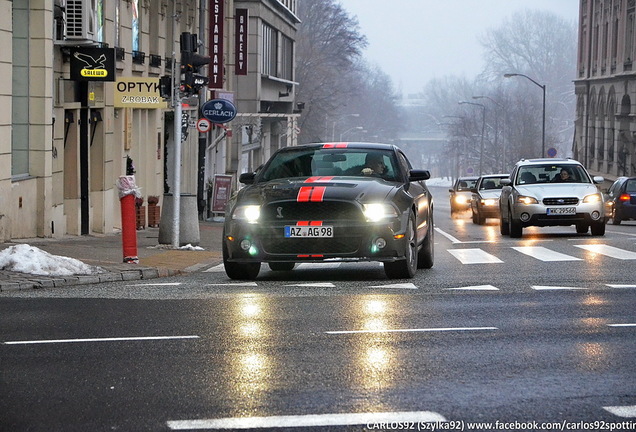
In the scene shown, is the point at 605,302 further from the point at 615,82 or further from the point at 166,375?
the point at 615,82

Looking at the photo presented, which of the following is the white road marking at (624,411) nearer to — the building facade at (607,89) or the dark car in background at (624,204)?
the dark car in background at (624,204)

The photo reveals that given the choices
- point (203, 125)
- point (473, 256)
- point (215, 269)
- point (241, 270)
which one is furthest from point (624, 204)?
point (241, 270)

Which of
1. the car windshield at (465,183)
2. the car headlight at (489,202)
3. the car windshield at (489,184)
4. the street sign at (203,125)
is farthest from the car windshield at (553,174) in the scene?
the car windshield at (465,183)

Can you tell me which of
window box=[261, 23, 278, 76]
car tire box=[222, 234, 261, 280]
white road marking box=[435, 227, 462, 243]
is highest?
window box=[261, 23, 278, 76]

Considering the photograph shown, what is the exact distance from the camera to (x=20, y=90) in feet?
76.2

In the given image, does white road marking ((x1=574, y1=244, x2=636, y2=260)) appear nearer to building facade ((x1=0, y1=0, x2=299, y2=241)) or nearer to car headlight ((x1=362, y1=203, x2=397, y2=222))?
car headlight ((x1=362, y1=203, x2=397, y2=222))

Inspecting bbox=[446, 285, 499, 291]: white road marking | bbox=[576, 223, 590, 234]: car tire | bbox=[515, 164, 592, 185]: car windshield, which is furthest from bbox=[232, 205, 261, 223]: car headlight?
bbox=[576, 223, 590, 234]: car tire

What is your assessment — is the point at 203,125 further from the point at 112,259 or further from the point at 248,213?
the point at 248,213

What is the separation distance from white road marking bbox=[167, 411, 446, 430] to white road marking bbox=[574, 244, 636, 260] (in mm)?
12432

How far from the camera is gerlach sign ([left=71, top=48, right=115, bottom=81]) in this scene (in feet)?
84.0

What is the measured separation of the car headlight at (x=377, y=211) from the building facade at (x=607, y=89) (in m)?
55.6

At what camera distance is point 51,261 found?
600 inches

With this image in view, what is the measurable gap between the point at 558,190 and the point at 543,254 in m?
6.30

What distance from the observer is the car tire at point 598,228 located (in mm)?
26203
